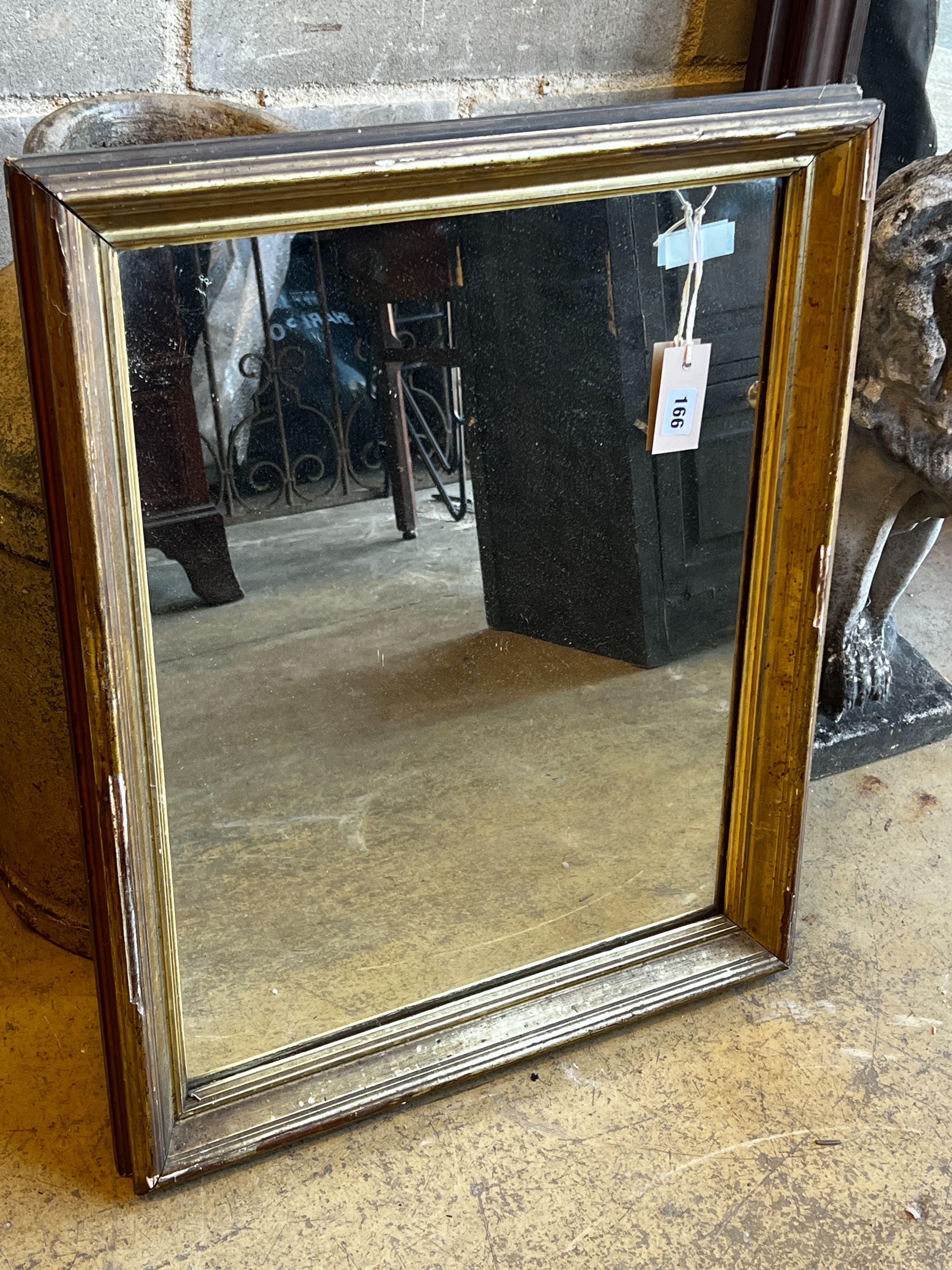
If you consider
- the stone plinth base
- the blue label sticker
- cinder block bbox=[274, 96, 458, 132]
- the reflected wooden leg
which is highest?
cinder block bbox=[274, 96, 458, 132]

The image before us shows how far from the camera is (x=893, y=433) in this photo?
160 centimetres

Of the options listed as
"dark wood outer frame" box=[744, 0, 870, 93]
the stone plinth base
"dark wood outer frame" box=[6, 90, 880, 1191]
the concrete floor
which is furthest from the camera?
the stone plinth base

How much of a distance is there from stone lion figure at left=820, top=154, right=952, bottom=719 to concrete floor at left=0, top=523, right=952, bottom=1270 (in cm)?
57

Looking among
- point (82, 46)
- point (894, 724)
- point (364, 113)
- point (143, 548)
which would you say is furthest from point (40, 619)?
point (894, 724)

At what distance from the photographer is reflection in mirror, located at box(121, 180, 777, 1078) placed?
106cm

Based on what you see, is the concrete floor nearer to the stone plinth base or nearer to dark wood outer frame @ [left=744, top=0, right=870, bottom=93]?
the stone plinth base

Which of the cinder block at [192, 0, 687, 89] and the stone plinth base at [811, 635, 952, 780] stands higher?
the cinder block at [192, 0, 687, 89]

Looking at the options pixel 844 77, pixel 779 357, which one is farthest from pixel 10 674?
pixel 844 77

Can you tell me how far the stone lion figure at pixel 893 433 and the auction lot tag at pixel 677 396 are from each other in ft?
1.34

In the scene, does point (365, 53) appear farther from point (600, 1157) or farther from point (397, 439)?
point (600, 1157)

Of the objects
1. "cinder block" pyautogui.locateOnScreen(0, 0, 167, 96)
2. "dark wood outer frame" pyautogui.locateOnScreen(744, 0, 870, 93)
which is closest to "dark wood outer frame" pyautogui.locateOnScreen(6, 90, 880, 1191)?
"cinder block" pyautogui.locateOnScreen(0, 0, 167, 96)

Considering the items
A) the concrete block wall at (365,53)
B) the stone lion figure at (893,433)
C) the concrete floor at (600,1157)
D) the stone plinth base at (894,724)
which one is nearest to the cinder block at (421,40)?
the concrete block wall at (365,53)

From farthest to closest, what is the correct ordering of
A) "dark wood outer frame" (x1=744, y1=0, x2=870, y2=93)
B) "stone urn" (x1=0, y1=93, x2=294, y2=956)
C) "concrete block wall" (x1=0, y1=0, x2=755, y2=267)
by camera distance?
"dark wood outer frame" (x1=744, y1=0, x2=870, y2=93)
"concrete block wall" (x1=0, y1=0, x2=755, y2=267)
"stone urn" (x1=0, y1=93, x2=294, y2=956)

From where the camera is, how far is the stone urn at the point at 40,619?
1.24m
